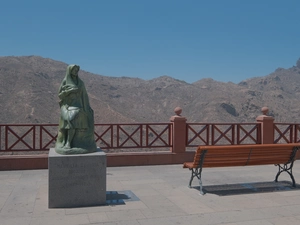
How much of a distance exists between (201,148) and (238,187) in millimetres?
1476

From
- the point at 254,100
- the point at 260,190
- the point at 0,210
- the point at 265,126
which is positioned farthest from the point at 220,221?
the point at 254,100

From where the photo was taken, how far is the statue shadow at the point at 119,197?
6.28m

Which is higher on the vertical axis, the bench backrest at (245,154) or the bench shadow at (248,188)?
the bench backrest at (245,154)

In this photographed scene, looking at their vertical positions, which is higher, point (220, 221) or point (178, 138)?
point (178, 138)

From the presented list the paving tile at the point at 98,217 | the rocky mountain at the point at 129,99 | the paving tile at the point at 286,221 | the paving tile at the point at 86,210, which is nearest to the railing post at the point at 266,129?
the paving tile at the point at 286,221

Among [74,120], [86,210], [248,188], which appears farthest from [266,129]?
[86,210]

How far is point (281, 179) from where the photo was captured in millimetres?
8469

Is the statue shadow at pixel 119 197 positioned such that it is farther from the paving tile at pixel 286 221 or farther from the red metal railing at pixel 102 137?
the red metal railing at pixel 102 137

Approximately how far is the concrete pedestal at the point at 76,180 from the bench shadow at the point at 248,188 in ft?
7.37

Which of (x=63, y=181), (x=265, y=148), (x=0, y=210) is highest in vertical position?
(x=265, y=148)

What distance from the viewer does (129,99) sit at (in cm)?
5362

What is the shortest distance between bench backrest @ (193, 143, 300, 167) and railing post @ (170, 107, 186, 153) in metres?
3.56

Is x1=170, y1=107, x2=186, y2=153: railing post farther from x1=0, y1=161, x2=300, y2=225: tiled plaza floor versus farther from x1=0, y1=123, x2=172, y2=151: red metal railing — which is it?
x1=0, y1=161, x2=300, y2=225: tiled plaza floor

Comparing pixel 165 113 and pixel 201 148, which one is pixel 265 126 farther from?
pixel 165 113
